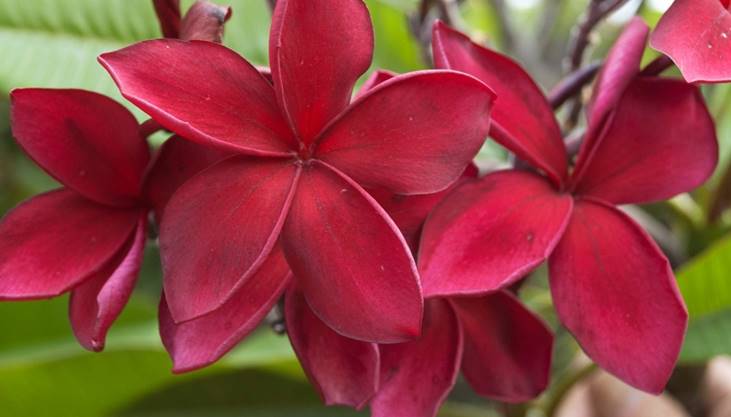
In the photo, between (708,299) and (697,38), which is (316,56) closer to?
(697,38)

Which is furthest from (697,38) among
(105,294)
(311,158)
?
(105,294)

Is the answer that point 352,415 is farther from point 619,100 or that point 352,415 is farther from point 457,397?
point 619,100

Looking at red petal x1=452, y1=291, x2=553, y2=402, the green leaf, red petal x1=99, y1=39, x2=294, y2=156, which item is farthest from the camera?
the green leaf

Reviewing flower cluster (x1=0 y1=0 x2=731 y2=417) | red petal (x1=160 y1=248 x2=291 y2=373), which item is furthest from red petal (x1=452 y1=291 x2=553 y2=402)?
red petal (x1=160 y1=248 x2=291 y2=373)

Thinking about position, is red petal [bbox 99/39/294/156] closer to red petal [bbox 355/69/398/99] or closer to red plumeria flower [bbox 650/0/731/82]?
red petal [bbox 355/69/398/99]

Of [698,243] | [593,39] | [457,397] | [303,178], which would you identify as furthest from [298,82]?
[457,397]

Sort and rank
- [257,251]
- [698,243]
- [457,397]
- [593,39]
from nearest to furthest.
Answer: [257,251]
[593,39]
[698,243]
[457,397]

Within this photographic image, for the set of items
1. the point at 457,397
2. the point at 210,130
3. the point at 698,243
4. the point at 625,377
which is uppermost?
the point at 210,130
